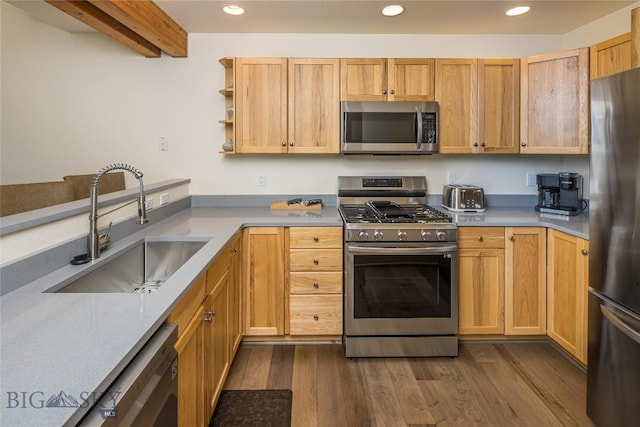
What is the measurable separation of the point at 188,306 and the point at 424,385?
4.85ft

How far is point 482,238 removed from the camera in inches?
106

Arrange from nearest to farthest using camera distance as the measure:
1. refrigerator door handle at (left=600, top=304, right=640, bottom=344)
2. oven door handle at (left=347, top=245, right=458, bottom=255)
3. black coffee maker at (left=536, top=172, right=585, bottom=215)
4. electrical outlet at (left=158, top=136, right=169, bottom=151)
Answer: refrigerator door handle at (left=600, top=304, right=640, bottom=344) → oven door handle at (left=347, top=245, right=458, bottom=255) → black coffee maker at (left=536, top=172, right=585, bottom=215) → electrical outlet at (left=158, top=136, right=169, bottom=151)

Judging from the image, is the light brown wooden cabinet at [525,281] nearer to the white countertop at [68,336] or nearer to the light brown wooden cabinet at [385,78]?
the light brown wooden cabinet at [385,78]

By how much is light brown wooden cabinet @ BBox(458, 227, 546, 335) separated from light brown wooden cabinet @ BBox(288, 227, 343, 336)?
0.80 m

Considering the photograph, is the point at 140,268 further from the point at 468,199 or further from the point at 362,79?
the point at 468,199

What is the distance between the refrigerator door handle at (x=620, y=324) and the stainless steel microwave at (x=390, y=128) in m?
1.56

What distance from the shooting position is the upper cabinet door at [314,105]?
298 cm

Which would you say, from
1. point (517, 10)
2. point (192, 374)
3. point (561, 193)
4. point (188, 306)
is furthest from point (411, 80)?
point (192, 374)

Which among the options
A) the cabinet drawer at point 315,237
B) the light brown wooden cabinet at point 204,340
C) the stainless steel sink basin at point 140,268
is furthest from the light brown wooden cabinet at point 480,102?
the stainless steel sink basin at point 140,268

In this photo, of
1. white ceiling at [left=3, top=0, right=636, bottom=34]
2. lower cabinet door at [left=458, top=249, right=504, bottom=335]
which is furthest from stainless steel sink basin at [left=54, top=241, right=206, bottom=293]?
lower cabinet door at [left=458, top=249, right=504, bottom=335]

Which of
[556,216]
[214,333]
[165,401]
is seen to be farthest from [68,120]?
[556,216]

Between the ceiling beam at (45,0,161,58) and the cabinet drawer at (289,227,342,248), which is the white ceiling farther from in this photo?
the cabinet drawer at (289,227,342,248)

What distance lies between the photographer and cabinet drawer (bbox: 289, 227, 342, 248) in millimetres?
2689

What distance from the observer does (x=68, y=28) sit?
127 inches
